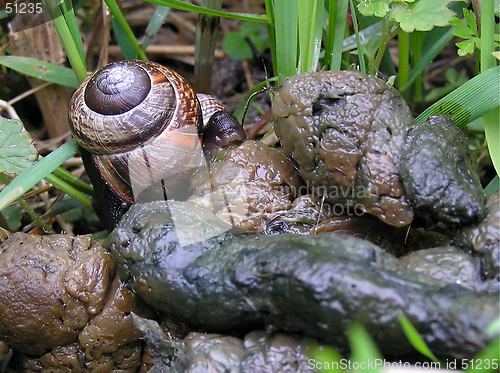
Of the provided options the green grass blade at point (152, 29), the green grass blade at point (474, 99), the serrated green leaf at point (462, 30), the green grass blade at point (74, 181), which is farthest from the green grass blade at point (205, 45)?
the green grass blade at point (474, 99)

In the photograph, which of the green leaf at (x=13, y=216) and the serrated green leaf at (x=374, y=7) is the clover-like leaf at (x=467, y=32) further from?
the green leaf at (x=13, y=216)

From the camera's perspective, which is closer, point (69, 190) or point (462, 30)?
point (462, 30)

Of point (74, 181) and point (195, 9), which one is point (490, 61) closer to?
point (195, 9)

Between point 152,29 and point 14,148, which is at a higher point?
point 152,29

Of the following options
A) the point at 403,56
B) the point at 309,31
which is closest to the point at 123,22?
the point at 309,31

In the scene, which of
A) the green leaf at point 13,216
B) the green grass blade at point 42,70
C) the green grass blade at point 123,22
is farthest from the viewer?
the green grass blade at point 42,70

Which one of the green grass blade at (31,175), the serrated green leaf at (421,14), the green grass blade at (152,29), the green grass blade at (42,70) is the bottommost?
the green grass blade at (31,175)

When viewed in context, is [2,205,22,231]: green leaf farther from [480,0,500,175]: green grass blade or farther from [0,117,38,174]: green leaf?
[480,0,500,175]: green grass blade
